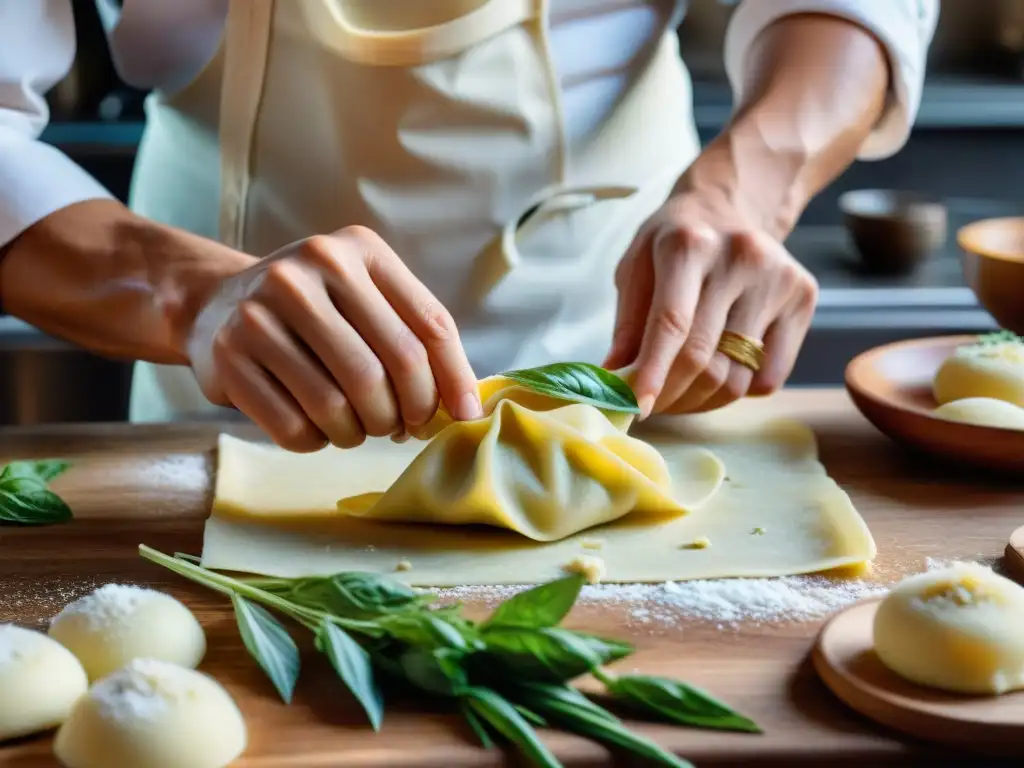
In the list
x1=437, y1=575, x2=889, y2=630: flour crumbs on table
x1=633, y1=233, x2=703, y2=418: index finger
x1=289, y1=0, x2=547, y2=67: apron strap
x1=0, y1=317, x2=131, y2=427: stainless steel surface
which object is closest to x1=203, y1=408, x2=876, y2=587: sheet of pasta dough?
x1=437, y1=575, x2=889, y2=630: flour crumbs on table

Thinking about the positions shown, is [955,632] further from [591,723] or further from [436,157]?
[436,157]

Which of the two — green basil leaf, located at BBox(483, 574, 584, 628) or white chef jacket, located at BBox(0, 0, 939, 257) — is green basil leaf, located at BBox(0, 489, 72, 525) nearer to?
white chef jacket, located at BBox(0, 0, 939, 257)

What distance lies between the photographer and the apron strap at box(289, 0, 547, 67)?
5.28 ft

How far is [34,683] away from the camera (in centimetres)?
93

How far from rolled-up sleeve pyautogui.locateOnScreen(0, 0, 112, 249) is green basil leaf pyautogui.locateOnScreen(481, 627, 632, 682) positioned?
853 millimetres

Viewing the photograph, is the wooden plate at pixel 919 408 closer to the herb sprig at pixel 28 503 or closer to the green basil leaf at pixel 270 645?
the green basil leaf at pixel 270 645

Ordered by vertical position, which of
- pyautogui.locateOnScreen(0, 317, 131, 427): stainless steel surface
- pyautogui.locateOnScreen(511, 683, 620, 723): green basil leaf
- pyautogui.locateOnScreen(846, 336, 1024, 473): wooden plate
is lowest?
pyautogui.locateOnScreen(0, 317, 131, 427): stainless steel surface

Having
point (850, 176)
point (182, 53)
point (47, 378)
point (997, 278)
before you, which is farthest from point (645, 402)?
point (850, 176)

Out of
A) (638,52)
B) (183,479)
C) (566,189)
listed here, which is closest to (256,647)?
(183,479)

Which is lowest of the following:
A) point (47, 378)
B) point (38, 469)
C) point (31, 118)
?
point (47, 378)

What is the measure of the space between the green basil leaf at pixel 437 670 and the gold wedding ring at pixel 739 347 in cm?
67

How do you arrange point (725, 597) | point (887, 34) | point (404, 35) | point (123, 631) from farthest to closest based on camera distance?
point (887, 34), point (404, 35), point (725, 597), point (123, 631)

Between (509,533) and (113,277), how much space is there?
532mm

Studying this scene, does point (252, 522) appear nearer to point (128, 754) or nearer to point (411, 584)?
point (411, 584)
